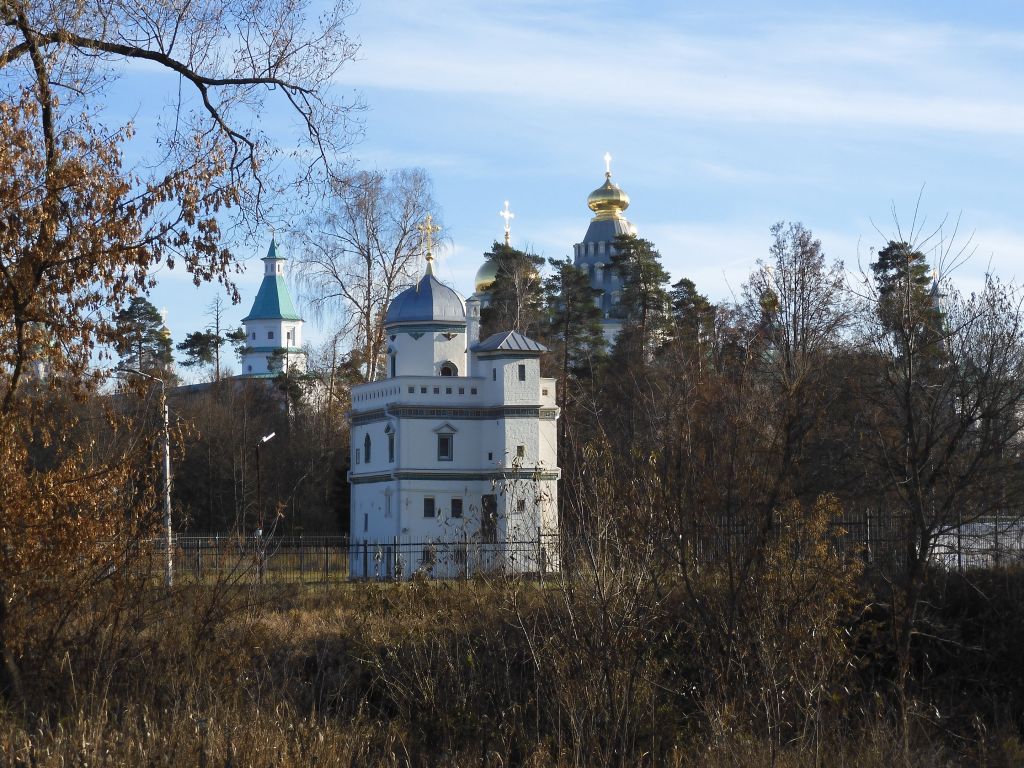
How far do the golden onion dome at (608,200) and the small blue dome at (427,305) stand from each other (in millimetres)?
47504

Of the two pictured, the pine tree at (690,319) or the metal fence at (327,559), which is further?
the pine tree at (690,319)

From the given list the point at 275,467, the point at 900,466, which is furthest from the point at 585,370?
the point at 900,466

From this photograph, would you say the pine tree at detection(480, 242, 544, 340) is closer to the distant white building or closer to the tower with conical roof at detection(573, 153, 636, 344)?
the distant white building

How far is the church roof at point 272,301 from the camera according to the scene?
96.1 meters

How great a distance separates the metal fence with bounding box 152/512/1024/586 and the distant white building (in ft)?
20.4

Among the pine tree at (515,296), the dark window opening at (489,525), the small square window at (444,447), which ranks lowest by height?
the dark window opening at (489,525)

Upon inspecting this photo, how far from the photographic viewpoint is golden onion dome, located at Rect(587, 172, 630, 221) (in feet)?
281

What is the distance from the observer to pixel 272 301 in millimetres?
96250

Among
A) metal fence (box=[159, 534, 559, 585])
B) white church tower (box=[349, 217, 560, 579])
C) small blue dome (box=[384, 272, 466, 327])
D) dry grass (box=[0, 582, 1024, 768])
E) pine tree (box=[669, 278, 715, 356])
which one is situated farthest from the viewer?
pine tree (box=[669, 278, 715, 356])

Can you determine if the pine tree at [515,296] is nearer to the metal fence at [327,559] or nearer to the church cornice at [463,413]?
the church cornice at [463,413]

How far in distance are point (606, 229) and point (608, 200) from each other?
477 centimetres

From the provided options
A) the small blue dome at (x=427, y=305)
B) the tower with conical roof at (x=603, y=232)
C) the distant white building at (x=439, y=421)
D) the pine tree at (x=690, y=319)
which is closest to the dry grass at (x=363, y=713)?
the distant white building at (x=439, y=421)

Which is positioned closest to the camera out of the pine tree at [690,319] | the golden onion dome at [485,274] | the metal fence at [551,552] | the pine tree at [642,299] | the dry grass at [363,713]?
the dry grass at [363,713]

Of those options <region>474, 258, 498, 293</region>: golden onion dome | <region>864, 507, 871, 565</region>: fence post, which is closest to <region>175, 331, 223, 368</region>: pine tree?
<region>474, 258, 498, 293</region>: golden onion dome
